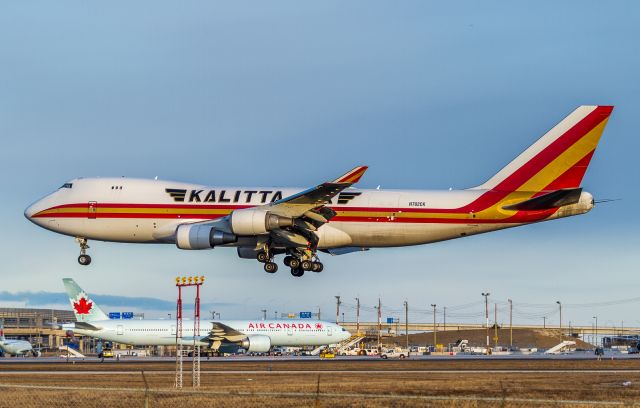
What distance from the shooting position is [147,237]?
65312 millimetres

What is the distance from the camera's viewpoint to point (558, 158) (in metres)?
66.5

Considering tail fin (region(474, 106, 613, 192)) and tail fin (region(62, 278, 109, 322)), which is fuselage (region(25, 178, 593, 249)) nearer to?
tail fin (region(474, 106, 613, 192))

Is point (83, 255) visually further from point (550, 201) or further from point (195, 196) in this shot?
point (550, 201)

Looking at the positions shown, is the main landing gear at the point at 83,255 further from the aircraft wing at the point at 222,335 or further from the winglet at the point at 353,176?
the aircraft wing at the point at 222,335

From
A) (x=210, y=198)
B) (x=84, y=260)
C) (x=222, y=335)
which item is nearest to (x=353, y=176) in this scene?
(x=210, y=198)

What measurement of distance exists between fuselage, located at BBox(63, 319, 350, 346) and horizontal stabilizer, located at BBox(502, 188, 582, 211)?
172 feet

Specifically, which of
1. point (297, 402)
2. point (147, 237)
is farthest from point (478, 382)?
point (147, 237)

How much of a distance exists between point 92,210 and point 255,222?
12.8 meters

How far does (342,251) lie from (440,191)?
26.7 feet

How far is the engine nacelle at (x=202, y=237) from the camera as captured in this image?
204 feet

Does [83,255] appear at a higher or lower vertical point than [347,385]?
higher

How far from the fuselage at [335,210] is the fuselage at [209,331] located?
44.9m

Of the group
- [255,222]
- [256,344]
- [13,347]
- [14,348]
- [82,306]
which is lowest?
[14,348]

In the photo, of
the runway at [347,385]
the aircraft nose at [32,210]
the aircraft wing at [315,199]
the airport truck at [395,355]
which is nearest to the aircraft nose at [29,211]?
the aircraft nose at [32,210]
